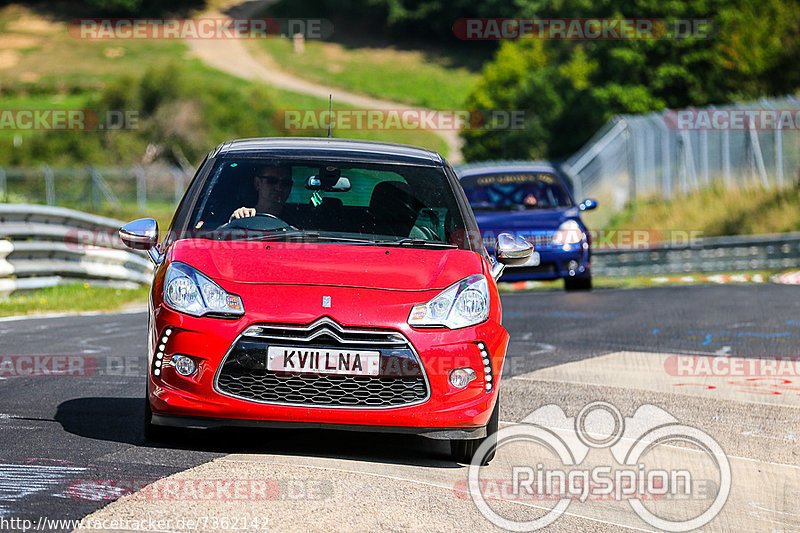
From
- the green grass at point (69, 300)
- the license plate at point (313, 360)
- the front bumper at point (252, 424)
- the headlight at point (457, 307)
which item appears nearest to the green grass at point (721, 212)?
the green grass at point (69, 300)

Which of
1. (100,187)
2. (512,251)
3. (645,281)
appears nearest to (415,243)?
(512,251)

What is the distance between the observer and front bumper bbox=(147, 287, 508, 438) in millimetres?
5988

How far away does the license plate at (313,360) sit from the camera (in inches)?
234

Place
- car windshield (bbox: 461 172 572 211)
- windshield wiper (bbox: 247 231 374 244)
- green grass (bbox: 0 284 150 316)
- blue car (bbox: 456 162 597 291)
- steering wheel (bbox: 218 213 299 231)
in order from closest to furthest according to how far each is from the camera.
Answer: windshield wiper (bbox: 247 231 374 244) < steering wheel (bbox: 218 213 299 231) < green grass (bbox: 0 284 150 316) < blue car (bbox: 456 162 597 291) < car windshield (bbox: 461 172 572 211)

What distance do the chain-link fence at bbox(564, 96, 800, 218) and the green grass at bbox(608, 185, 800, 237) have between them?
1.49 ft

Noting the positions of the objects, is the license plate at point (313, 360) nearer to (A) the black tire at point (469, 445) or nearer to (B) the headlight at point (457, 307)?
(B) the headlight at point (457, 307)

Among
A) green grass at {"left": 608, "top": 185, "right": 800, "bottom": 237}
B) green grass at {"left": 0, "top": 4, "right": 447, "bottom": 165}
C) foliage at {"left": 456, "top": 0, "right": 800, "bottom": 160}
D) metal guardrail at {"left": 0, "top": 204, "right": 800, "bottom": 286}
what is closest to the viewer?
metal guardrail at {"left": 0, "top": 204, "right": 800, "bottom": 286}

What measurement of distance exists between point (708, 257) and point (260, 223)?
17127mm

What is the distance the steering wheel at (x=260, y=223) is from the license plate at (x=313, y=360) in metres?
1.00

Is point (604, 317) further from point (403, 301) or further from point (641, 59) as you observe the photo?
point (641, 59)

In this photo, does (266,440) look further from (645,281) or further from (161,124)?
(161,124)

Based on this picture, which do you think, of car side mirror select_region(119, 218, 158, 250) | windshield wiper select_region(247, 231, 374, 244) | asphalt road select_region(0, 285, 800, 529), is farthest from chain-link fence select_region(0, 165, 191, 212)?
windshield wiper select_region(247, 231, 374, 244)

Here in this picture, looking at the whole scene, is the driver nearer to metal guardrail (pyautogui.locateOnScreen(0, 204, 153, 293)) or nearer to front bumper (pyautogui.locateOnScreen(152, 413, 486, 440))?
front bumper (pyautogui.locateOnScreen(152, 413, 486, 440))

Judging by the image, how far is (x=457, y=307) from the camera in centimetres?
624
